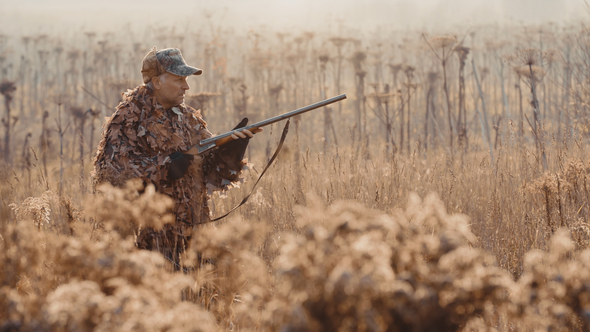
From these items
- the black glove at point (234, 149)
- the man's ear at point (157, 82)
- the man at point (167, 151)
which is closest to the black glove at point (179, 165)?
the man at point (167, 151)

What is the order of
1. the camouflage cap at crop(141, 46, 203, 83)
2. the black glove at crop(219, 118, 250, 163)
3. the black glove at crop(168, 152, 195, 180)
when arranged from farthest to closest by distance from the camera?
the black glove at crop(219, 118, 250, 163) → the camouflage cap at crop(141, 46, 203, 83) → the black glove at crop(168, 152, 195, 180)

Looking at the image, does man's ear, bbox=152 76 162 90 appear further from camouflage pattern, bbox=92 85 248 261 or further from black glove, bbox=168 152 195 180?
black glove, bbox=168 152 195 180

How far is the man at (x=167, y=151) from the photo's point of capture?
3.17 metres

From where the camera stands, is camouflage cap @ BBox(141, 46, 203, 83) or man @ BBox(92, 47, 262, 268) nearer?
man @ BBox(92, 47, 262, 268)

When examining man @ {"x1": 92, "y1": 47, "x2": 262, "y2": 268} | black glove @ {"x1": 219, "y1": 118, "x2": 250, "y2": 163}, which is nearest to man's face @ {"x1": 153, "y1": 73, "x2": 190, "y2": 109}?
man @ {"x1": 92, "y1": 47, "x2": 262, "y2": 268}

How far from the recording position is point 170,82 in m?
3.36

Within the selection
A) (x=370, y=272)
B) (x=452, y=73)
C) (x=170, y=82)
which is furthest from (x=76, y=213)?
(x=452, y=73)

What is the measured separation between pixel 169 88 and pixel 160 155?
0.48m

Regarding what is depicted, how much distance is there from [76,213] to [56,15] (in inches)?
2335

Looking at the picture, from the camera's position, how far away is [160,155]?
3.30 m

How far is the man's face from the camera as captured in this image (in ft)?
11.0

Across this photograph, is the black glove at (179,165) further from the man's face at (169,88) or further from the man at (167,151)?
the man's face at (169,88)

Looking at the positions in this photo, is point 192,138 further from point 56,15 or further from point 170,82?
point 56,15

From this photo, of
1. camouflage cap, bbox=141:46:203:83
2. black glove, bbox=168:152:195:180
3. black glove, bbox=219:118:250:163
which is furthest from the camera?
black glove, bbox=219:118:250:163
